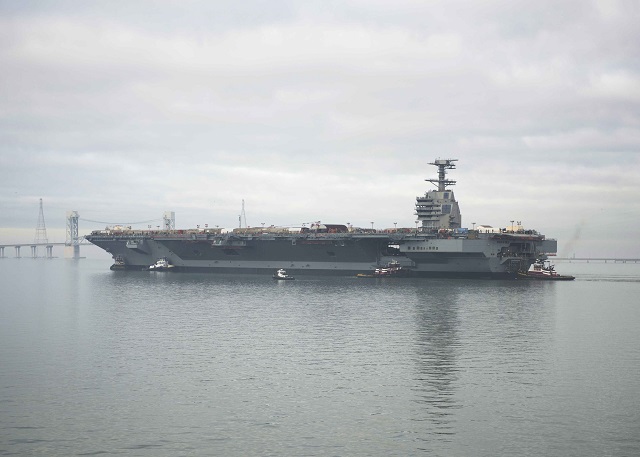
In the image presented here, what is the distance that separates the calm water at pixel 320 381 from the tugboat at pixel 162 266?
147 ft

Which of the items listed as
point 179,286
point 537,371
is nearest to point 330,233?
point 179,286

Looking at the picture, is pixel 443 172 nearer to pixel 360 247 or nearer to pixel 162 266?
pixel 360 247

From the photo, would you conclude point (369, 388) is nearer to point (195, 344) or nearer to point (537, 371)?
point (537, 371)

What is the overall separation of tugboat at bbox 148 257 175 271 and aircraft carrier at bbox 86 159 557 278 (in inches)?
14.8

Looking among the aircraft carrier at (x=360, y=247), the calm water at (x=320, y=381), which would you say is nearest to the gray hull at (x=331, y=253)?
the aircraft carrier at (x=360, y=247)

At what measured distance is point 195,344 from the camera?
31578mm

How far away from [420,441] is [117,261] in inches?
3519

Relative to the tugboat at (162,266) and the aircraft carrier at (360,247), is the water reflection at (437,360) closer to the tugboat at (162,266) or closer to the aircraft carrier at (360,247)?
the aircraft carrier at (360,247)

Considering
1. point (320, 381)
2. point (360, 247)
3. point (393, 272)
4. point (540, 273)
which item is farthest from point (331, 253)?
point (320, 381)

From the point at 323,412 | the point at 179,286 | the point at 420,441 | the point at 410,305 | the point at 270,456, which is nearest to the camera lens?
the point at 270,456

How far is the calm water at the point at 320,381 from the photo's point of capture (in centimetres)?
1778

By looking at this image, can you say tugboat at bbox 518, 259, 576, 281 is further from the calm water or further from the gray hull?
the calm water

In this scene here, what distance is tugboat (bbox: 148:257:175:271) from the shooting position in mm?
90938

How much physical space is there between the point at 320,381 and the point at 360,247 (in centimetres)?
5460
